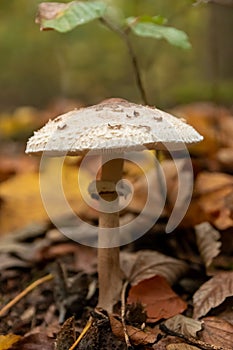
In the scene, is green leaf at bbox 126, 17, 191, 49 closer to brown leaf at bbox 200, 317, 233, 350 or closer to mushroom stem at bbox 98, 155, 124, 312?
mushroom stem at bbox 98, 155, 124, 312

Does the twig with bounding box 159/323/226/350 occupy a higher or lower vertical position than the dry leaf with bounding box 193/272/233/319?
higher

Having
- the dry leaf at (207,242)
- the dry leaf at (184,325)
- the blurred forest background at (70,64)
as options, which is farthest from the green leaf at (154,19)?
the blurred forest background at (70,64)

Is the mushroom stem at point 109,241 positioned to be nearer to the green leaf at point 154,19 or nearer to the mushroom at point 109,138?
the mushroom at point 109,138

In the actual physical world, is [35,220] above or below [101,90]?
above

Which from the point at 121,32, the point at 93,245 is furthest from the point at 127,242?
the point at 121,32

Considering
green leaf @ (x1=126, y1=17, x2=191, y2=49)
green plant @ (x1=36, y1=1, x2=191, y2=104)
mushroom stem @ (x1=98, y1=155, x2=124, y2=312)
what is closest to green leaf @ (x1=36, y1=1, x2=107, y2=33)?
green plant @ (x1=36, y1=1, x2=191, y2=104)

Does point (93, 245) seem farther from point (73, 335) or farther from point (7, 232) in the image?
point (73, 335)
